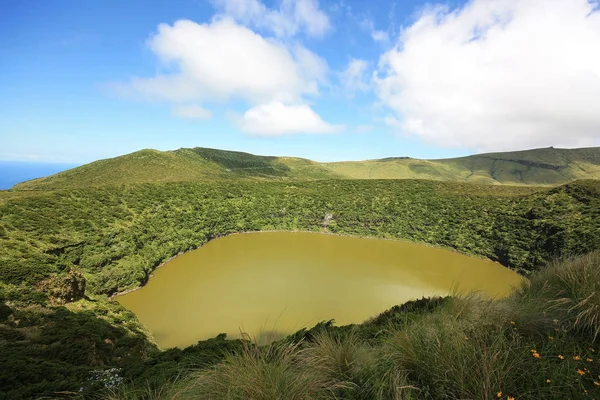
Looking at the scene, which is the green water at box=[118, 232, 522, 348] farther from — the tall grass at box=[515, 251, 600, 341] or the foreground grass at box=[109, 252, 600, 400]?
the foreground grass at box=[109, 252, 600, 400]

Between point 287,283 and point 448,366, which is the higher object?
point 448,366

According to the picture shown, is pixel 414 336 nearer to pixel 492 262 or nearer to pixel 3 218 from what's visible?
pixel 3 218

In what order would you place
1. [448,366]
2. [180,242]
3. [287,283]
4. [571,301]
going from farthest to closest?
[180,242] < [287,283] < [571,301] < [448,366]

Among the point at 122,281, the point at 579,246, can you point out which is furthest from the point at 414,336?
the point at 579,246

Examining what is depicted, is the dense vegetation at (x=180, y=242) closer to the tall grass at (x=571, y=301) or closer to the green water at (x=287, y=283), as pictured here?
the tall grass at (x=571, y=301)

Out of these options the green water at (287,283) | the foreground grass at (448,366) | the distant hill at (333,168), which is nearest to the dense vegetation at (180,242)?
the foreground grass at (448,366)

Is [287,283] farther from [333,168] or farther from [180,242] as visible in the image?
[333,168]

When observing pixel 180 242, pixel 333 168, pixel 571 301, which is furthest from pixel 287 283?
pixel 333 168
